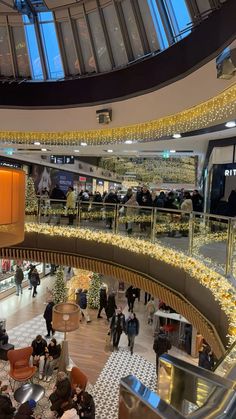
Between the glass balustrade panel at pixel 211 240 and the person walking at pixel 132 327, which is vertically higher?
the glass balustrade panel at pixel 211 240

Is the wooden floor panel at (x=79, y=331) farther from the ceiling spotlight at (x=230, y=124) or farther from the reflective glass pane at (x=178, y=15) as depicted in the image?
the reflective glass pane at (x=178, y=15)

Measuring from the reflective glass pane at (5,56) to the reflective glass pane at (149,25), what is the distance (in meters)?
4.53

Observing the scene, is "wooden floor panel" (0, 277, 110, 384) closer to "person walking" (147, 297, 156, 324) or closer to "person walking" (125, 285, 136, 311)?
"person walking" (125, 285, 136, 311)

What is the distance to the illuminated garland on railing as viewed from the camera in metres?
5.16

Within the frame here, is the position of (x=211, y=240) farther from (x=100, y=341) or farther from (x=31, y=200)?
(x=100, y=341)

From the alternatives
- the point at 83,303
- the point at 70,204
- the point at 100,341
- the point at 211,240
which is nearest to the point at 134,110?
the point at 70,204

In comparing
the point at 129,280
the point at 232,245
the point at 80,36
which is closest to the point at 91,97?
the point at 80,36

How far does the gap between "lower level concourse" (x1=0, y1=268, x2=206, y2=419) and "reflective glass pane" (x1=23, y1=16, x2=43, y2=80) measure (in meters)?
8.66

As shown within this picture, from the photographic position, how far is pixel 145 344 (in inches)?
491

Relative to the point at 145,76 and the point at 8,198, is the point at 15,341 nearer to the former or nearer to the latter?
the point at 145,76

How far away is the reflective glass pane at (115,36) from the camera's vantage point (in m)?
8.98

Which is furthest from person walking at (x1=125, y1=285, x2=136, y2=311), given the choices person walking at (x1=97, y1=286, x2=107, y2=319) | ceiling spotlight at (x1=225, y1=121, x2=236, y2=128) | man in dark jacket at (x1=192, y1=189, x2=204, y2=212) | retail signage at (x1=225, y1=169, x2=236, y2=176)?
ceiling spotlight at (x1=225, y1=121, x2=236, y2=128)

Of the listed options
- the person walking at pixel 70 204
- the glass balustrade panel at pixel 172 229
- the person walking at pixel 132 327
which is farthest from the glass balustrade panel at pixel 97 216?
the person walking at pixel 132 327

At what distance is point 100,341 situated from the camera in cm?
1259
